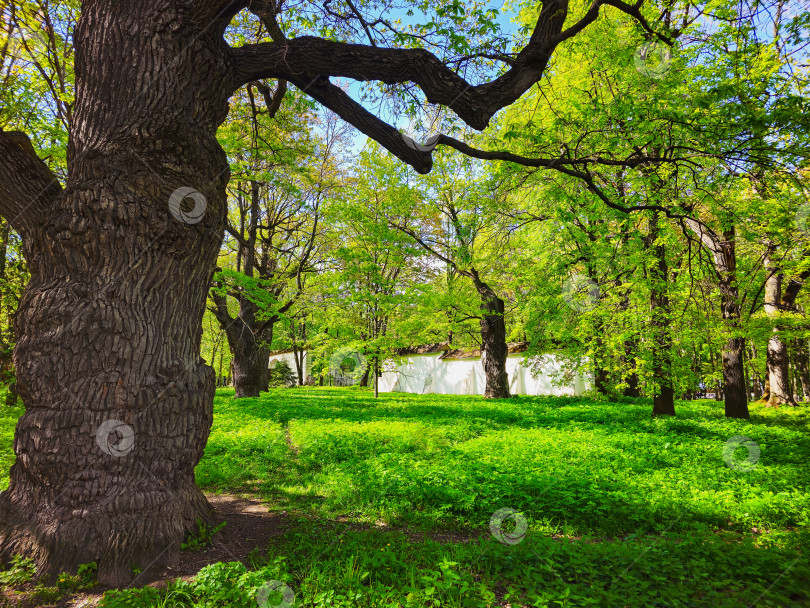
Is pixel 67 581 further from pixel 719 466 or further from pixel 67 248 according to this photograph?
pixel 719 466

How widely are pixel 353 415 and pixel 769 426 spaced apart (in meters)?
10.4

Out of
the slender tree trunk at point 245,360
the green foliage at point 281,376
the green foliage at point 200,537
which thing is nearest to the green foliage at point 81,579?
the green foliage at point 200,537

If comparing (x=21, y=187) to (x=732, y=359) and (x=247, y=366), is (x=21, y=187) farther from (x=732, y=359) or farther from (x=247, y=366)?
(x=732, y=359)

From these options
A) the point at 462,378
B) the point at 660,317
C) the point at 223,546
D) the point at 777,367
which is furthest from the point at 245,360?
the point at 777,367

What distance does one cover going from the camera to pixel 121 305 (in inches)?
128

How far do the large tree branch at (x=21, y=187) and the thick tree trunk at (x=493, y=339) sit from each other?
15.5m

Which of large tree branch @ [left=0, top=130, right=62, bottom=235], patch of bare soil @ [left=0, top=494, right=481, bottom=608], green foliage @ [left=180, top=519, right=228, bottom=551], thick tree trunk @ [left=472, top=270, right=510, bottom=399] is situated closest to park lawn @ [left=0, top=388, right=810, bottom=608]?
patch of bare soil @ [left=0, top=494, right=481, bottom=608]

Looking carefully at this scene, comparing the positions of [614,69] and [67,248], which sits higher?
[614,69]

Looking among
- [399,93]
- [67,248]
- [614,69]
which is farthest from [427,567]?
[614,69]

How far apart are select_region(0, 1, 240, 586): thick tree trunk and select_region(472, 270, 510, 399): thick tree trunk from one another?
15.0 metres

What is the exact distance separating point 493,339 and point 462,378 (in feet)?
40.2

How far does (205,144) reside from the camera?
366 centimetres

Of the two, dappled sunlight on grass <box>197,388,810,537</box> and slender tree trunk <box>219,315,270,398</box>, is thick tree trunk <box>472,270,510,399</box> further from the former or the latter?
slender tree trunk <box>219,315,270,398</box>

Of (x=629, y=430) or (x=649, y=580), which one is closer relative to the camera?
(x=649, y=580)
